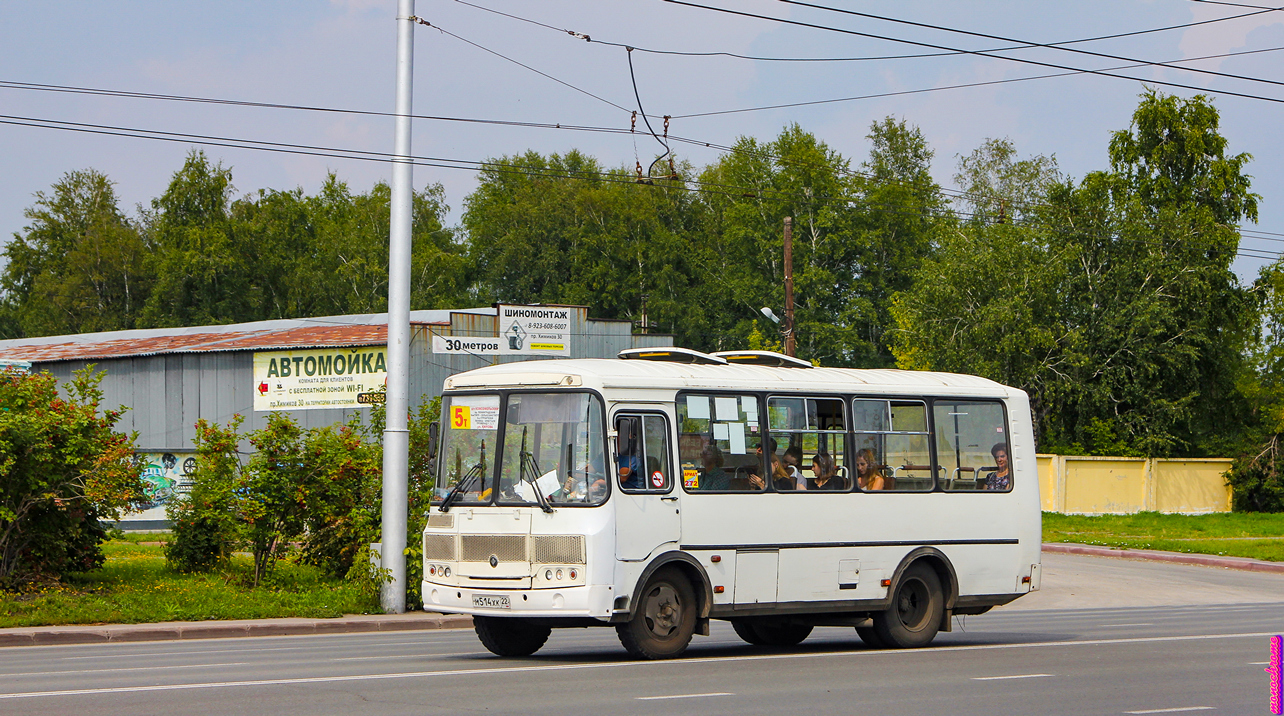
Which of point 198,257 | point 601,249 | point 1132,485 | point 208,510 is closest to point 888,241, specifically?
point 601,249

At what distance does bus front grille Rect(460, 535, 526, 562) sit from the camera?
40.5 feet

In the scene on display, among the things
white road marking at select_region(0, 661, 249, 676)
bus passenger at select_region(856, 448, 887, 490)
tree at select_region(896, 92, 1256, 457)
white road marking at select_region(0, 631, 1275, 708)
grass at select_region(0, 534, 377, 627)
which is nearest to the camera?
white road marking at select_region(0, 631, 1275, 708)

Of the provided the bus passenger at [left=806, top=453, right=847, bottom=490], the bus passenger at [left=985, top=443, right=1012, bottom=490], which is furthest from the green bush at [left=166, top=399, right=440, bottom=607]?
the bus passenger at [left=985, top=443, right=1012, bottom=490]

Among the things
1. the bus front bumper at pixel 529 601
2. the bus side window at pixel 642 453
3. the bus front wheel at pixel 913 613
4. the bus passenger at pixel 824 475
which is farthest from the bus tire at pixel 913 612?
the bus front bumper at pixel 529 601

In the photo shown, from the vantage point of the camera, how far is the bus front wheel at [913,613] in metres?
14.4

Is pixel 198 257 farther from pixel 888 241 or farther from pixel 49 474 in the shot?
pixel 49 474

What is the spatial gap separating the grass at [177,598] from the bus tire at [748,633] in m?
5.83

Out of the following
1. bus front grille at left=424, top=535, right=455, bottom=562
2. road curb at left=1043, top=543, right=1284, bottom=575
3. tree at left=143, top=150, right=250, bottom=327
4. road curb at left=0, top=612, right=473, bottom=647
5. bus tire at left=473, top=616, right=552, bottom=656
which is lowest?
road curb at left=1043, top=543, right=1284, bottom=575

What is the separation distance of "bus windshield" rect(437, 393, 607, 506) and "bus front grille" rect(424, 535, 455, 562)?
40cm

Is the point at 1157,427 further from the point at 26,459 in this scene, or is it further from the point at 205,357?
the point at 26,459

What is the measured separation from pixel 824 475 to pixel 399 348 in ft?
22.1

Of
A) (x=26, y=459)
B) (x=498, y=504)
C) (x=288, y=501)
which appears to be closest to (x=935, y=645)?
(x=498, y=504)

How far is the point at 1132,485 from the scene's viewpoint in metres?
47.0

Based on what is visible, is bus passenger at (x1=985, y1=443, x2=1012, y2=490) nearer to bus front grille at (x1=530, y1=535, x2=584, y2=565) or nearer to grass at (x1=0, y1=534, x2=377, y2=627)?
bus front grille at (x1=530, y1=535, x2=584, y2=565)
